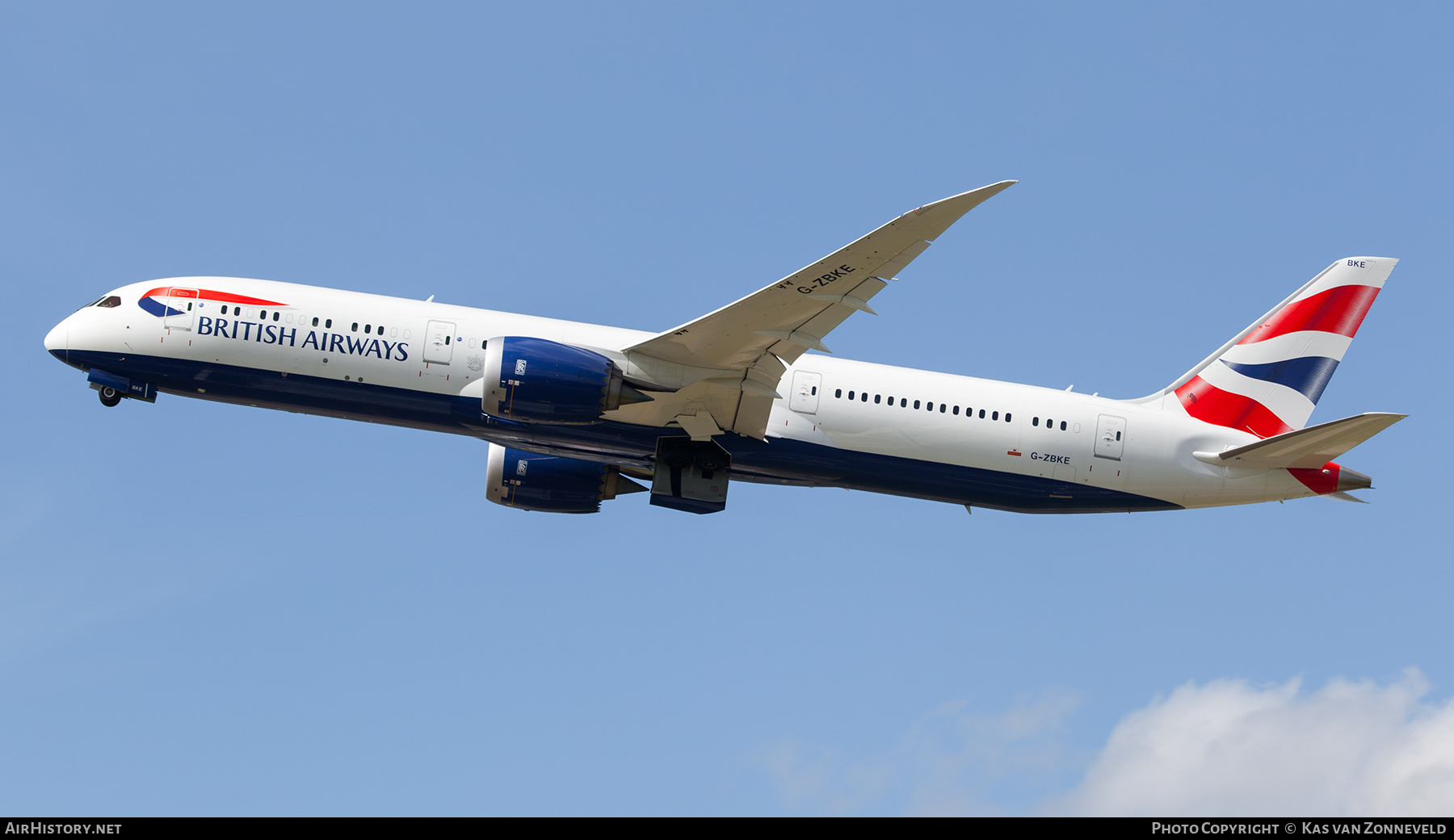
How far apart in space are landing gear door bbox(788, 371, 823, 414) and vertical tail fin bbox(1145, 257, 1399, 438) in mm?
9490

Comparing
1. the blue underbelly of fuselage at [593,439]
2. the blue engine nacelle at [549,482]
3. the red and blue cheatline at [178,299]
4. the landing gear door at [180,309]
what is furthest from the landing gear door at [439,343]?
the blue engine nacelle at [549,482]

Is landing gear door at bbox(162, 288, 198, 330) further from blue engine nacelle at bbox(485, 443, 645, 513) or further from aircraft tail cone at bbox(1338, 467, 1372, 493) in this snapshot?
aircraft tail cone at bbox(1338, 467, 1372, 493)

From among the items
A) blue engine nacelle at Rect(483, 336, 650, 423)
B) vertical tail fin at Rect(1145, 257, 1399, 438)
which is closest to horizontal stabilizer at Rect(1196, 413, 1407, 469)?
vertical tail fin at Rect(1145, 257, 1399, 438)

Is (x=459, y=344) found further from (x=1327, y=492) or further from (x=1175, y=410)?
(x=1327, y=492)

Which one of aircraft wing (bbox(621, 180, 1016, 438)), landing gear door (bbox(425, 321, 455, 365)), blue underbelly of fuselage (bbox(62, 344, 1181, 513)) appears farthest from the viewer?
blue underbelly of fuselage (bbox(62, 344, 1181, 513))

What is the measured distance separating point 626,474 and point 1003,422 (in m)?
10.5

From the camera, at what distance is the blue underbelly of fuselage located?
29.8m

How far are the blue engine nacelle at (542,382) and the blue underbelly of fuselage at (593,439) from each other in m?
1.16

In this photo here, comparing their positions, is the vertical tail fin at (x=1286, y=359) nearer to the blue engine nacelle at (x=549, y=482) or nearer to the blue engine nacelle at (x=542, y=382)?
the blue engine nacelle at (x=549, y=482)

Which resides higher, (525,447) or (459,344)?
(459,344)

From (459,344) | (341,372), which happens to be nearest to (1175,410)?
(459,344)

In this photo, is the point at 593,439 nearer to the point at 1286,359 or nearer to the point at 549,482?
the point at 549,482

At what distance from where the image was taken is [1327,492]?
3141 cm
